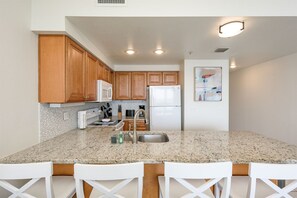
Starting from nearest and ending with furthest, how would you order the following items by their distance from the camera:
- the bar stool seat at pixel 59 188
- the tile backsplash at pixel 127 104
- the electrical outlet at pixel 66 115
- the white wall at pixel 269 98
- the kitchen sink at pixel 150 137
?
1. the bar stool seat at pixel 59 188
2. the kitchen sink at pixel 150 137
3. the electrical outlet at pixel 66 115
4. the white wall at pixel 269 98
5. the tile backsplash at pixel 127 104

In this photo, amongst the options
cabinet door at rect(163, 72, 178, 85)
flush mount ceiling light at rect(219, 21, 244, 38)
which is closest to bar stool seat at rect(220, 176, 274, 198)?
flush mount ceiling light at rect(219, 21, 244, 38)

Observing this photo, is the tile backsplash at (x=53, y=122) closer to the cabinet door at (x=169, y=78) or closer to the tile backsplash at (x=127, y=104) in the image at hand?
the tile backsplash at (x=127, y=104)

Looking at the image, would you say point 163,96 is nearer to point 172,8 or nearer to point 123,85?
point 123,85

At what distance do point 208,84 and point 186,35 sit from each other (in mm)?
1727

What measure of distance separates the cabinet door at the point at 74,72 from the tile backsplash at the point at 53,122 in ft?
1.07

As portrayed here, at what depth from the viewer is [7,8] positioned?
4.79 ft

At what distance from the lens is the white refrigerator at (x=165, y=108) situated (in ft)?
11.9

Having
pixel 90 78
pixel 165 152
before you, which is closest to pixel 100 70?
pixel 90 78

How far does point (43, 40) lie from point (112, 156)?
145cm

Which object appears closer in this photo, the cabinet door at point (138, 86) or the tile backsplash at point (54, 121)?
the tile backsplash at point (54, 121)

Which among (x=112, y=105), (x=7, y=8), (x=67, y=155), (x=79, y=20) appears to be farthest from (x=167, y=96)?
(x=7, y=8)

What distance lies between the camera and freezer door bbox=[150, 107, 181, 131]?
143 inches

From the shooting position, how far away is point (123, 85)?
4.30 m

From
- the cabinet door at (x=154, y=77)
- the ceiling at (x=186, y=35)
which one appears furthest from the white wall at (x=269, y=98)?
the cabinet door at (x=154, y=77)
